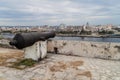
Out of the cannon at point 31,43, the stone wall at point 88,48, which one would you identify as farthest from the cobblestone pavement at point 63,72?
the stone wall at point 88,48

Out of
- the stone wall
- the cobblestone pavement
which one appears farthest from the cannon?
the stone wall

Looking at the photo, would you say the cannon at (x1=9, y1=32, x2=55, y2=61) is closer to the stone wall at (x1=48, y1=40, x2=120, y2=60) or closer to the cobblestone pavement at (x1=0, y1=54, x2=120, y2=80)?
the cobblestone pavement at (x1=0, y1=54, x2=120, y2=80)

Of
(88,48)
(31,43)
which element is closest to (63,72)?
(31,43)

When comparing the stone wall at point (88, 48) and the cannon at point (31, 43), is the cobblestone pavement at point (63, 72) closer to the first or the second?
the cannon at point (31, 43)

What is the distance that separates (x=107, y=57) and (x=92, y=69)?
1928mm

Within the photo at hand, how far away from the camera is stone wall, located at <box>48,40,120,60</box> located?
7.21 meters

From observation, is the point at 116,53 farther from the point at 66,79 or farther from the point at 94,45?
the point at 66,79

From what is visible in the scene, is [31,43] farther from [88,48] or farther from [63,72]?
[88,48]

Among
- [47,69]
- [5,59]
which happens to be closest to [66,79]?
[47,69]

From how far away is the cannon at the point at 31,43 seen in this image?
566 cm

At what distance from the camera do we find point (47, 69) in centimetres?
557

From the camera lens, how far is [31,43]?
20.0 feet

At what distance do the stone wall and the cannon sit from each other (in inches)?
44.9

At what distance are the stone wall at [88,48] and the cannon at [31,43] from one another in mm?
1140
